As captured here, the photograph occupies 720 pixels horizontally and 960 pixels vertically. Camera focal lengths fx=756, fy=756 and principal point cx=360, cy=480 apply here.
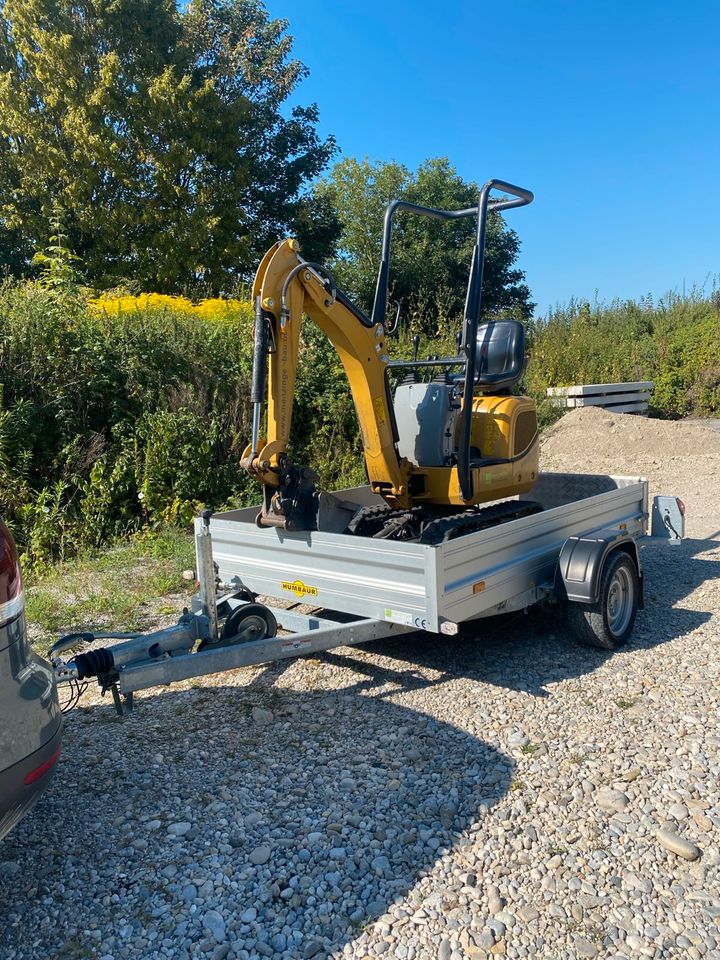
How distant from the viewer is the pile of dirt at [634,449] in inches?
504

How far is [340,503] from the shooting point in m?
5.54

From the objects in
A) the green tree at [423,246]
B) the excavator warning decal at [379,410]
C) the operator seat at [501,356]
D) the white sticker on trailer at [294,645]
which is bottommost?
the white sticker on trailer at [294,645]

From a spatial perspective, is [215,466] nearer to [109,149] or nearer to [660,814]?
[660,814]

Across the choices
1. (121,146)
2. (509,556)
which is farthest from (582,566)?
(121,146)

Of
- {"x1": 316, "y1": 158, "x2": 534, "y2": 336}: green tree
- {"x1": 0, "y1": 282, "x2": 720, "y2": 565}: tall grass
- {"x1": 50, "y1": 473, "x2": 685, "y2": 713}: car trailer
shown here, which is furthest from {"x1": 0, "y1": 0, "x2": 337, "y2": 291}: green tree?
{"x1": 50, "y1": 473, "x2": 685, "y2": 713}: car trailer

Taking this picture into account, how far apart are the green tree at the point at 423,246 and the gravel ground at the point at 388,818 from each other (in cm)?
953

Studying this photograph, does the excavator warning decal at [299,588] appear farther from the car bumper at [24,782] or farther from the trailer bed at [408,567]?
the car bumper at [24,782]

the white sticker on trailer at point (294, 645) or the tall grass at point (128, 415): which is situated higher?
the tall grass at point (128, 415)

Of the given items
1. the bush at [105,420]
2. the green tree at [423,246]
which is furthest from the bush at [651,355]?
the bush at [105,420]

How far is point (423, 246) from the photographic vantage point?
26.2 m

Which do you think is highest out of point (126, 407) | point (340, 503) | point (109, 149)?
point (109, 149)

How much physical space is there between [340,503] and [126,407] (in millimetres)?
4779

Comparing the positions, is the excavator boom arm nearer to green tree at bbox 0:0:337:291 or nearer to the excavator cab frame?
the excavator cab frame

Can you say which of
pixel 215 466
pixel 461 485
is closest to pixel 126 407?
pixel 215 466
